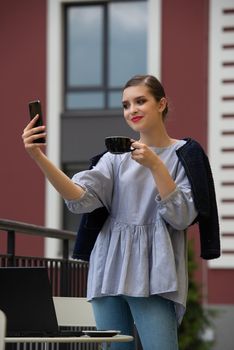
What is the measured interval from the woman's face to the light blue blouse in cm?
11

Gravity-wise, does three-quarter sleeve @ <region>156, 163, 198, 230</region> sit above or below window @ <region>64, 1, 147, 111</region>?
below

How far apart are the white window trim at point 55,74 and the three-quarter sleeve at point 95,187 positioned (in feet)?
47.0

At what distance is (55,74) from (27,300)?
49.7 ft

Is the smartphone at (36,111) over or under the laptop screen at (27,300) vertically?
over

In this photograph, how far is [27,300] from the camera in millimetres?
3990

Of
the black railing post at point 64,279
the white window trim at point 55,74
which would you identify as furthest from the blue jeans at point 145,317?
the white window trim at point 55,74

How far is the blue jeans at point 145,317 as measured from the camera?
3822 millimetres

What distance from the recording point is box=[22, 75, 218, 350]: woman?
12.4 feet

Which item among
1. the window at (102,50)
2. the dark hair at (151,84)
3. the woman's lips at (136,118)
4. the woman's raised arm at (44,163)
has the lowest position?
the woman's raised arm at (44,163)

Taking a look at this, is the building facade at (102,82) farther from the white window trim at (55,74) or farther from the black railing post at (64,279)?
the black railing post at (64,279)

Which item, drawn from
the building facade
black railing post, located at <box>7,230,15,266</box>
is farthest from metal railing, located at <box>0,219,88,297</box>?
the building facade

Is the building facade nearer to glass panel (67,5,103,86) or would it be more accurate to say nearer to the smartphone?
glass panel (67,5,103,86)

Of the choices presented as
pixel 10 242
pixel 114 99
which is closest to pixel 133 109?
pixel 10 242

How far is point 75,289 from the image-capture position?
729 cm
